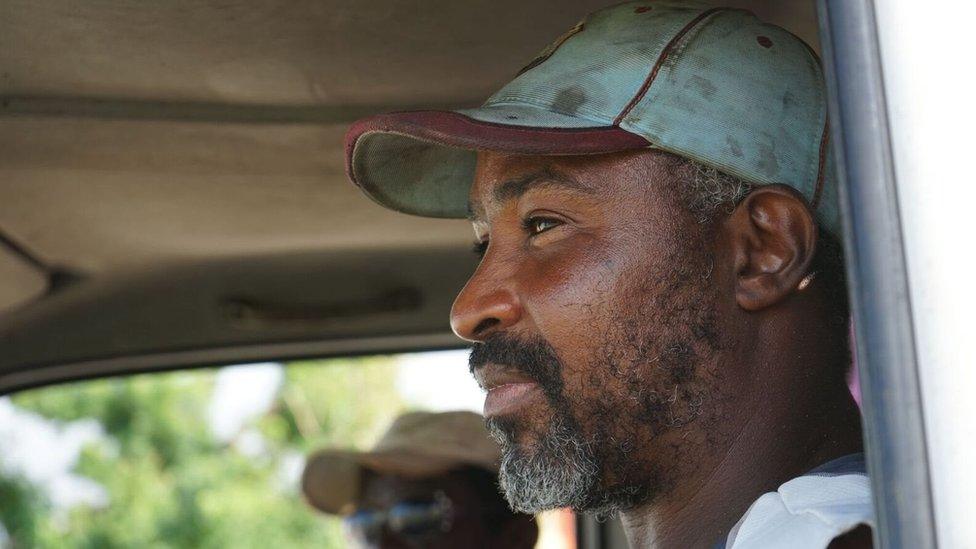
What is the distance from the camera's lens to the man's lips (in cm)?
179

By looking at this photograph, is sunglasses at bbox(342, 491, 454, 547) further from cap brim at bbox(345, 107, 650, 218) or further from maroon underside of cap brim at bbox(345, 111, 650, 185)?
maroon underside of cap brim at bbox(345, 111, 650, 185)

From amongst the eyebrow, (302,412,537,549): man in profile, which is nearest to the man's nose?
the eyebrow

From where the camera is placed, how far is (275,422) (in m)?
18.3

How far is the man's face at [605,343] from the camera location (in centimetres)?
176

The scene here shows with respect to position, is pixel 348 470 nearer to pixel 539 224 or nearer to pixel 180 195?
pixel 180 195

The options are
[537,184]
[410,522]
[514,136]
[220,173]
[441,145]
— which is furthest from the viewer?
[410,522]

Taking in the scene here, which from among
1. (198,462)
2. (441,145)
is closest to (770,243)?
(441,145)

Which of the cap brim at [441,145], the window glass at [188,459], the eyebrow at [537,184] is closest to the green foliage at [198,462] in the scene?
the window glass at [188,459]

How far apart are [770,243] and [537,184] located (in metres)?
0.32

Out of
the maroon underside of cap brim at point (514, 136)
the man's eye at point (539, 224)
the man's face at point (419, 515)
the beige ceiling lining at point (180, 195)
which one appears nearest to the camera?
the maroon underside of cap brim at point (514, 136)

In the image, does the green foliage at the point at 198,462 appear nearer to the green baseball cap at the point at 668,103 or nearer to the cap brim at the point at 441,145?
the cap brim at the point at 441,145

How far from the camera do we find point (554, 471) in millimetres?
1765

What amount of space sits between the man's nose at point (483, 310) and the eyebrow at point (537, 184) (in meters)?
0.11

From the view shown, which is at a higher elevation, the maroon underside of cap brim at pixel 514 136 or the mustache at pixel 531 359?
the maroon underside of cap brim at pixel 514 136
